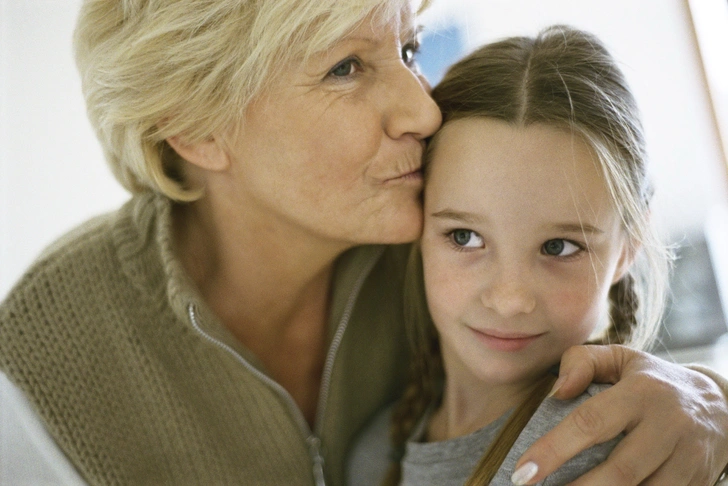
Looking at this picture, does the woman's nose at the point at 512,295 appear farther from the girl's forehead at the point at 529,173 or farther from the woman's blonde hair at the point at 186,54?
Result: the woman's blonde hair at the point at 186,54

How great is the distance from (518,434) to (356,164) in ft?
1.73

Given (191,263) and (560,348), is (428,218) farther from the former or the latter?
(191,263)

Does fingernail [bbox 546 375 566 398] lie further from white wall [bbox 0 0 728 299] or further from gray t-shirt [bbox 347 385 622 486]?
white wall [bbox 0 0 728 299]

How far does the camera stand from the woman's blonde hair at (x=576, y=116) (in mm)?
1161

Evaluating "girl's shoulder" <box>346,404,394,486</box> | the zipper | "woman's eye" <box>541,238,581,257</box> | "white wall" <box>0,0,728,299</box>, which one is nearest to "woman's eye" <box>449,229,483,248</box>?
"woman's eye" <box>541,238,581,257</box>

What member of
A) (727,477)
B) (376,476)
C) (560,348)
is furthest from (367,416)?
(727,477)

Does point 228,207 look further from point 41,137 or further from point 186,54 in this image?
point 41,137

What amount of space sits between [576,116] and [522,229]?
20cm

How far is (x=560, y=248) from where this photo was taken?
3.85 ft

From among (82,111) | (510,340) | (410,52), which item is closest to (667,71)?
(410,52)

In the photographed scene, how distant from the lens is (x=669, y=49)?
80.4 inches

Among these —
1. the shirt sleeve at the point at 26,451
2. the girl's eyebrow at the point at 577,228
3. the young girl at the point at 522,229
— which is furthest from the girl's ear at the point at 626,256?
the shirt sleeve at the point at 26,451

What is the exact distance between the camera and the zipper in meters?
1.35

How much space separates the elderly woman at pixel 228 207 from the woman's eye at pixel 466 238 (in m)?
0.08
